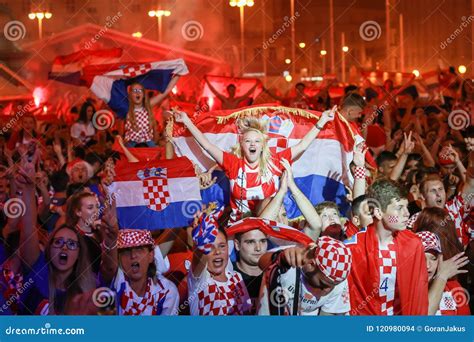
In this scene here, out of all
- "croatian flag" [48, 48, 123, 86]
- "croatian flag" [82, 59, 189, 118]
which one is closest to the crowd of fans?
"croatian flag" [82, 59, 189, 118]

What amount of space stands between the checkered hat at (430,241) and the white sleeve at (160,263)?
5.02 ft

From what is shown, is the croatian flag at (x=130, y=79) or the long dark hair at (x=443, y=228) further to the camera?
the croatian flag at (x=130, y=79)

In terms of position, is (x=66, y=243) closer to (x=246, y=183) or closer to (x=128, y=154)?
(x=246, y=183)

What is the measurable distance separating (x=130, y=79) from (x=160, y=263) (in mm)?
3496

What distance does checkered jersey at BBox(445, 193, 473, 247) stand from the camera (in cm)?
712

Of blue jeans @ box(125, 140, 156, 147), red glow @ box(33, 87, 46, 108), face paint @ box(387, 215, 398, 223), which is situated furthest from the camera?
red glow @ box(33, 87, 46, 108)

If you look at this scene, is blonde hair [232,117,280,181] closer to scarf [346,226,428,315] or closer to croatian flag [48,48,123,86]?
scarf [346,226,428,315]

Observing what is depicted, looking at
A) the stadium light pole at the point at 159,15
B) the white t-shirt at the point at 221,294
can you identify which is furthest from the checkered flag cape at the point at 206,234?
the stadium light pole at the point at 159,15

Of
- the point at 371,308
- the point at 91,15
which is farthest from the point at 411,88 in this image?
the point at 371,308

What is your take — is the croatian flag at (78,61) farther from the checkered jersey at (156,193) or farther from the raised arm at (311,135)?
the raised arm at (311,135)

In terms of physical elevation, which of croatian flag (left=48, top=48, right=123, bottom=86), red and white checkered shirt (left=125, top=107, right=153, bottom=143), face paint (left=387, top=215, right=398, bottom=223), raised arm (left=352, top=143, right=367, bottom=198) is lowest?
face paint (left=387, top=215, right=398, bottom=223)

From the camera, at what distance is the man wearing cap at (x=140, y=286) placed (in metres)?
6.30

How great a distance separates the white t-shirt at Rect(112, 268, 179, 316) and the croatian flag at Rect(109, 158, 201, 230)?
1.16 metres

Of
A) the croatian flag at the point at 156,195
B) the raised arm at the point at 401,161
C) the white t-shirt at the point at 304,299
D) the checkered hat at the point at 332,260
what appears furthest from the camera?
the raised arm at the point at 401,161
